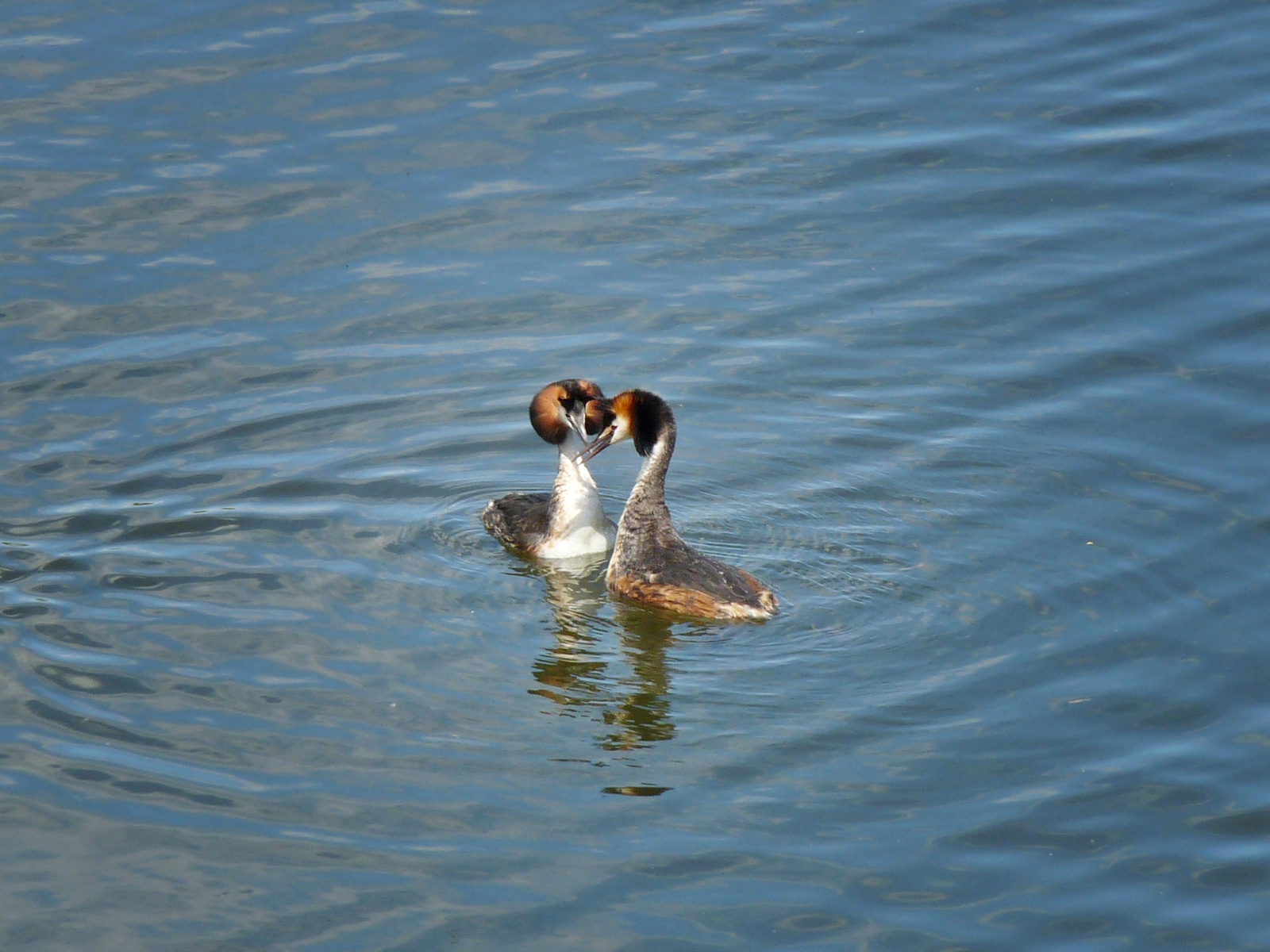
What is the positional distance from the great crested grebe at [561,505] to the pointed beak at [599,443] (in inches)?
2.0

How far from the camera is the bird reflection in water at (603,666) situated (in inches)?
324

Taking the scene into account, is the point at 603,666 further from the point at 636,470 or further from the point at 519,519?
the point at 636,470

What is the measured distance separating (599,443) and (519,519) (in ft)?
2.40

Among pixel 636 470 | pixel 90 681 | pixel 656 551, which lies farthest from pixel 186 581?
pixel 636 470

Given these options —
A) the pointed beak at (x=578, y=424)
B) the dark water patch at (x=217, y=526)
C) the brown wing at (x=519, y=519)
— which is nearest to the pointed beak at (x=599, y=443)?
the pointed beak at (x=578, y=424)

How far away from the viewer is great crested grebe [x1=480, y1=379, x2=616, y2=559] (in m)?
10.3

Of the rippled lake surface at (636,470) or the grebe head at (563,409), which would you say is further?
the grebe head at (563,409)

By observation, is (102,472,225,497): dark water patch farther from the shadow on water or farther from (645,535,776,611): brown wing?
(645,535,776,611): brown wing

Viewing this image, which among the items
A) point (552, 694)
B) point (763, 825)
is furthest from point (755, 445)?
point (763, 825)

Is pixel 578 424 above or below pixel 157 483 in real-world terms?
above

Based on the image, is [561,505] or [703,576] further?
[561,505]

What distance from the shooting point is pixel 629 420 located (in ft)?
33.7

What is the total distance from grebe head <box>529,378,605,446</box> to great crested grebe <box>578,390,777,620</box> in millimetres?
97

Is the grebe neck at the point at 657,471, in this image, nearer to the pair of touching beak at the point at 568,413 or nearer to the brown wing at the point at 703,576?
the brown wing at the point at 703,576
